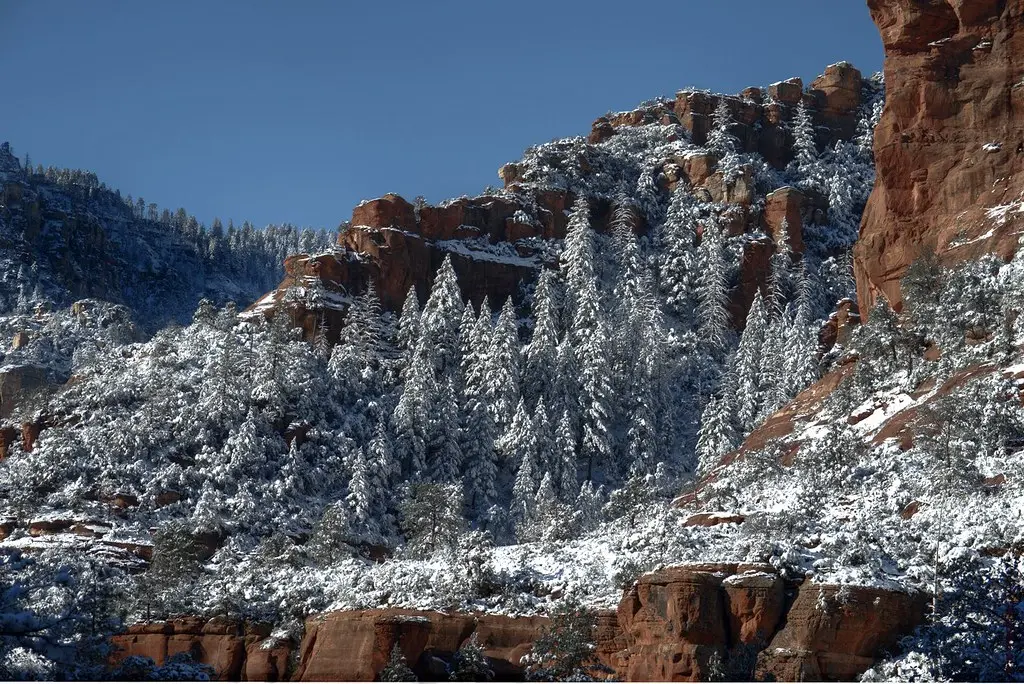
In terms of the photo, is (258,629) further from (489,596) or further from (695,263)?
(695,263)

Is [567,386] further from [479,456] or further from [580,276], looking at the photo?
[580,276]

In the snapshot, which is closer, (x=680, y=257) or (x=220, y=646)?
(x=220, y=646)

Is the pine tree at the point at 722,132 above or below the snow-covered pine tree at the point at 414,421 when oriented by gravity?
above

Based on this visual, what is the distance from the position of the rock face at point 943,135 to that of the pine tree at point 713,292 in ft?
69.1

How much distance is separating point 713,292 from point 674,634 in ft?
214

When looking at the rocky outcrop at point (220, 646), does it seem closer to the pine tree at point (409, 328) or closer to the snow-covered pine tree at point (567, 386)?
the snow-covered pine tree at point (567, 386)

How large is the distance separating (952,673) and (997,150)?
157ft

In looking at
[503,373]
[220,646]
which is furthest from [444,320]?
[220,646]

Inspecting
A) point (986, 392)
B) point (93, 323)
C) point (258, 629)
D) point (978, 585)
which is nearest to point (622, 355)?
point (986, 392)

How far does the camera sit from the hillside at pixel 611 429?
40344 mm

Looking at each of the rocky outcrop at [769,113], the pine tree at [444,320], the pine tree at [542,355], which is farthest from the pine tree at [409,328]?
the rocky outcrop at [769,113]

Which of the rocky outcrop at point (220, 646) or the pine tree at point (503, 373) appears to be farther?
the pine tree at point (503, 373)

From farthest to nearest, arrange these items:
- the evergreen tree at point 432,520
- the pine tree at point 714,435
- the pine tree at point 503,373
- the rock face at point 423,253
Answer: the rock face at point 423,253, the pine tree at point 503,373, the pine tree at point 714,435, the evergreen tree at point 432,520

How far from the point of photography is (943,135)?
3014 inches
